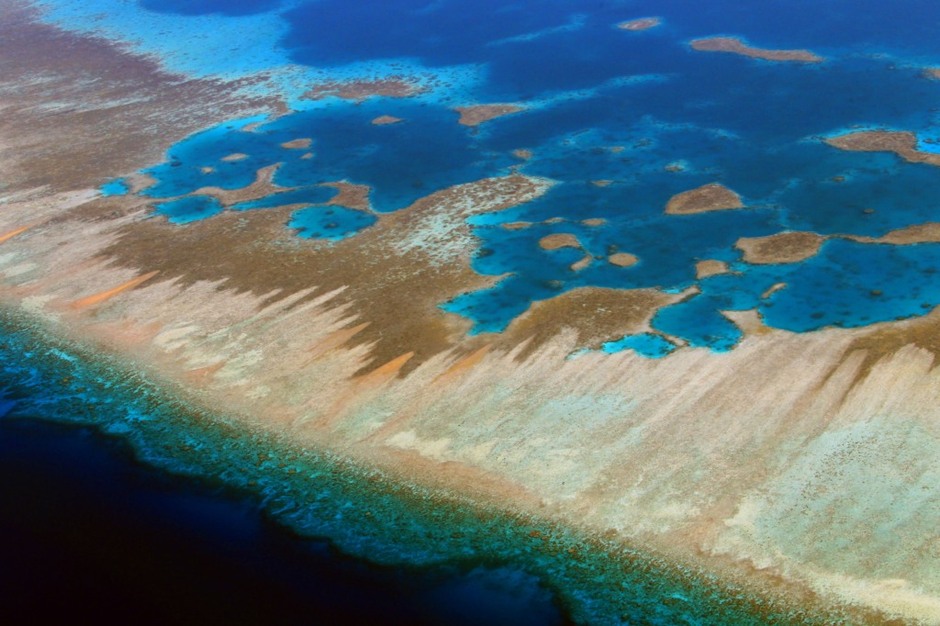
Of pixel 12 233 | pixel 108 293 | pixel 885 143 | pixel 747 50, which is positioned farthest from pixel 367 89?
pixel 885 143

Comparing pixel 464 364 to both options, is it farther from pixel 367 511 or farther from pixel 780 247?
pixel 780 247

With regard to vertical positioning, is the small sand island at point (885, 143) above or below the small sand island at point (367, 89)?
below

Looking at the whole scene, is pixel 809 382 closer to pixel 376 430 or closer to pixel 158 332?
pixel 376 430

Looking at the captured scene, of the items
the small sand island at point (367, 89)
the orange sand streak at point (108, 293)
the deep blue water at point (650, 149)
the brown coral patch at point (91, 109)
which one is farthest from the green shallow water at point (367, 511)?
the small sand island at point (367, 89)

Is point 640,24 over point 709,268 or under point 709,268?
over

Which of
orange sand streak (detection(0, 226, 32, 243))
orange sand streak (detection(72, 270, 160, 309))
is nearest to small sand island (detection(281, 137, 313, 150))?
orange sand streak (detection(0, 226, 32, 243))

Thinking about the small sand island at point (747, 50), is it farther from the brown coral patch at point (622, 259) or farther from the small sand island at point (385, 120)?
the brown coral patch at point (622, 259)

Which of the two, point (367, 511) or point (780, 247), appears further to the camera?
point (780, 247)
